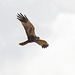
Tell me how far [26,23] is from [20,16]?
63.8 inches

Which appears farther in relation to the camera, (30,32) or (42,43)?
(42,43)

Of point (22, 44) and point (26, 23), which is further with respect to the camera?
point (26, 23)

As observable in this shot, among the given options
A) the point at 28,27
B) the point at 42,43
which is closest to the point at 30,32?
the point at 28,27

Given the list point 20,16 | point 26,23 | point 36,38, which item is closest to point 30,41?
point 36,38

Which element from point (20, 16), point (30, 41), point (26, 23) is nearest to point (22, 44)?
point (30, 41)

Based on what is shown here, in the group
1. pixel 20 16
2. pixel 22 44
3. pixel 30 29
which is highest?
pixel 20 16

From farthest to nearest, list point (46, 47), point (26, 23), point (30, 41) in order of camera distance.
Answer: point (46, 47) < point (26, 23) < point (30, 41)

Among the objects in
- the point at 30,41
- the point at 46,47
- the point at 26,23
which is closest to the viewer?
the point at 30,41

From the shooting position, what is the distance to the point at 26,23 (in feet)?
63.8

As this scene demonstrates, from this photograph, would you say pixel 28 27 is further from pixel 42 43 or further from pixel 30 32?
pixel 42 43

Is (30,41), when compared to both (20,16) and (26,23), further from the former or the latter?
(20,16)

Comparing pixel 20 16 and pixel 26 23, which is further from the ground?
pixel 20 16

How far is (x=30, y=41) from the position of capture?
59.2 feet

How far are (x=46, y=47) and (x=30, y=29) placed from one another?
4.06m
